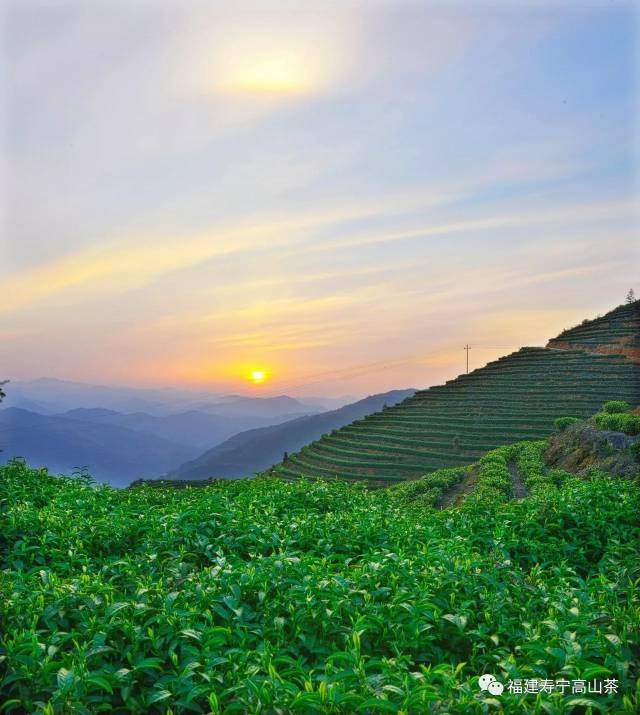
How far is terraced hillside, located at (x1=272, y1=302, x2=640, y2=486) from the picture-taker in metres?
30.4

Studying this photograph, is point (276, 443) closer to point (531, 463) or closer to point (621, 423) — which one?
point (531, 463)

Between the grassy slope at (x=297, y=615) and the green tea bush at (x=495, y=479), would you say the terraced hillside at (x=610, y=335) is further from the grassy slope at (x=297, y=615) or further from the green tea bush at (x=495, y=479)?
the grassy slope at (x=297, y=615)

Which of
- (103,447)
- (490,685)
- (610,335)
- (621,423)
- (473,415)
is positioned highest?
(610,335)

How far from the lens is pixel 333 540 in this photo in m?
5.31

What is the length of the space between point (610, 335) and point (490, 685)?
4524 cm

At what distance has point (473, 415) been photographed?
34.2 meters

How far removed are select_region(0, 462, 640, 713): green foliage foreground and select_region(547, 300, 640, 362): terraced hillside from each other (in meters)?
36.8

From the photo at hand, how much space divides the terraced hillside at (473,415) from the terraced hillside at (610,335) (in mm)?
223

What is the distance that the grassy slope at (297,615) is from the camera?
260 centimetres

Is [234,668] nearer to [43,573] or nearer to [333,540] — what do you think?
[43,573]

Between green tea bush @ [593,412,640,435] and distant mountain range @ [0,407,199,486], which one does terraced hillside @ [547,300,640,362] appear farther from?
distant mountain range @ [0,407,199,486]

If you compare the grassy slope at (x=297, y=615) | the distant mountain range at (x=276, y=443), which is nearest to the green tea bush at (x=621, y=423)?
the grassy slope at (x=297, y=615)

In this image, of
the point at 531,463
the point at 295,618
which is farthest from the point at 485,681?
the point at 531,463

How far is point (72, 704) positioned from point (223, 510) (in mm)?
3573
